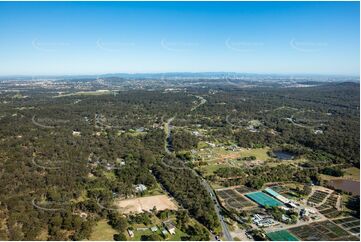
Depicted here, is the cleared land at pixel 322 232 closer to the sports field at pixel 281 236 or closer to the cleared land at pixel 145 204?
the sports field at pixel 281 236

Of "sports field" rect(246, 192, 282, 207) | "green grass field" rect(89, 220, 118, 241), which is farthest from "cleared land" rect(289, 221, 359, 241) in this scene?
"green grass field" rect(89, 220, 118, 241)

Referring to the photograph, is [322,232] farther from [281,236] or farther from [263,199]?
[263,199]

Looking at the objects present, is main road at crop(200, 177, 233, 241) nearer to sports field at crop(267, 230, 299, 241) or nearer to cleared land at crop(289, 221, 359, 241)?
sports field at crop(267, 230, 299, 241)

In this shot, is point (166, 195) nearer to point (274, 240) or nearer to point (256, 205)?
point (256, 205)

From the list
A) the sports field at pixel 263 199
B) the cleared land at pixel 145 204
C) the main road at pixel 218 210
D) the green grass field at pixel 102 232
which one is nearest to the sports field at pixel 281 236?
the main road at pixel 218 210

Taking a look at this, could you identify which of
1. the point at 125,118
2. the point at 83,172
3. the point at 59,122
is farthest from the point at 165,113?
the point at 83,172

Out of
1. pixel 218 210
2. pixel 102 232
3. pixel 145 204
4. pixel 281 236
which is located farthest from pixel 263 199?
pixel 102 232
